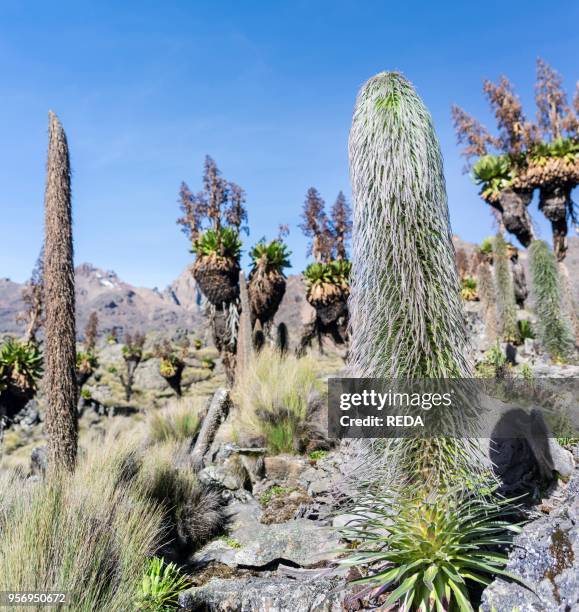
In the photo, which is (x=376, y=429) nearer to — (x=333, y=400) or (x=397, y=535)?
(x=397, y=535)

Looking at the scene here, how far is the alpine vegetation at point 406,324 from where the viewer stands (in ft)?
11.1

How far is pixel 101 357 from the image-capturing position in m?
40.8

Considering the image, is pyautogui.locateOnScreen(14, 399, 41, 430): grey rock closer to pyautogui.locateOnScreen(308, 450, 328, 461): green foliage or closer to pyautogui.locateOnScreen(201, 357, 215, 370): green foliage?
pyautogui.locateOnScreen(201, 357, 215, 370): green foliage

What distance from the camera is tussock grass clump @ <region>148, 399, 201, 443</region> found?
34.1ft

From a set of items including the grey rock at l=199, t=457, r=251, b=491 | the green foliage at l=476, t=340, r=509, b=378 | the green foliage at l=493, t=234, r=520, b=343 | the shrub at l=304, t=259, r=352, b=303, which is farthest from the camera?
the shrub at l=304, t=259, r=352, b=303

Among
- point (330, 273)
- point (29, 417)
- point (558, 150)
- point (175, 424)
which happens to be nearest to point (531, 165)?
point (558, 150)

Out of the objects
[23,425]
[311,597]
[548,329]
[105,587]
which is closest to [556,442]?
[311,597]

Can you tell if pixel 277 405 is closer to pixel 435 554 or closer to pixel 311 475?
pixel 311 475

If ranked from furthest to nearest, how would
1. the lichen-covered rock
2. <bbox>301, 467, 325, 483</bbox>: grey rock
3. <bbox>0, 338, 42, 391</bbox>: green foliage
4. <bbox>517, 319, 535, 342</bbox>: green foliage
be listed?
<bbox>517, 319, 535, 342</bbox>: green foliage, <bbox>0, 338, 42, 391</bbox>: green foliage, <bbox>301, 467, 325, 483</bbox>: grey rock, the lichen-covered rock

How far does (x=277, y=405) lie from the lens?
879cm

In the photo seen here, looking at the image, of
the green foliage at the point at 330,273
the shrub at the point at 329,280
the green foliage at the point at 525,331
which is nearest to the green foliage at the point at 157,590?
the shrub at the point at 329,280

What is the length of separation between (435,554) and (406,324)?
1595 mm

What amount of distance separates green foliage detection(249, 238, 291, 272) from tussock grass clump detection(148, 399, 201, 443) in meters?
5.02

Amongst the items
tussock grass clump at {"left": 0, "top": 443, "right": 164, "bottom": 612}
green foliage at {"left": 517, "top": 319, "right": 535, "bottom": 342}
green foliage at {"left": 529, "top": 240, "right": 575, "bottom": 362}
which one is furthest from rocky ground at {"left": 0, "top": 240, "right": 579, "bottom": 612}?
green foliage at {"left": 517, "top": 319, "right": 535, "bottom": 342}
